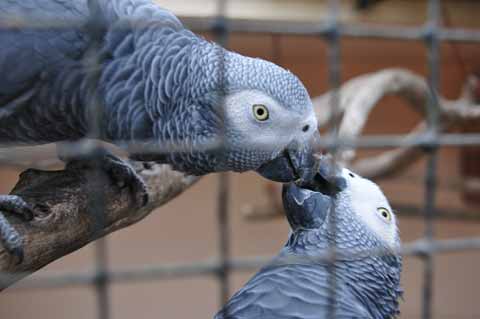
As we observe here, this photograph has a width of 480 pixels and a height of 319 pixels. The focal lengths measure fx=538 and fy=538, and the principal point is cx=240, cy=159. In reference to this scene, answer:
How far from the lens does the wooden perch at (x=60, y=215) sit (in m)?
0.73

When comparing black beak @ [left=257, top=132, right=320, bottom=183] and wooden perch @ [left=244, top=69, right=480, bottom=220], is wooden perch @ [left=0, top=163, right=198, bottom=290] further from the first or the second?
wooden perch @ [left=244, top=69, right=480, bottom=220]

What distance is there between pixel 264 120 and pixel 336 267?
0.25m

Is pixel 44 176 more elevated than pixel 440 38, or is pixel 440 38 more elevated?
pixel 440 38

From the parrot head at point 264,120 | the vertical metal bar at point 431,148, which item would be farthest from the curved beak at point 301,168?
the vertical metal bar at point 431,148

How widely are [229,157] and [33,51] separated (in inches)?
13.3

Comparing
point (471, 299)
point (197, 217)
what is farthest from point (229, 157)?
point (471, 299)

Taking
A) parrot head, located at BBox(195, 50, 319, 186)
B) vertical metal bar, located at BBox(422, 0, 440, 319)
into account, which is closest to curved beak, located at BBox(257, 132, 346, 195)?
parrot head, located at BBox(195, 50, 319, 186)

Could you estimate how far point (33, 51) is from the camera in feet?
2.66

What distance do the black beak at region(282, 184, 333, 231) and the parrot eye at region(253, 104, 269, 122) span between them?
0.43 feet

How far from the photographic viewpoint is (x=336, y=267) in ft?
2.67

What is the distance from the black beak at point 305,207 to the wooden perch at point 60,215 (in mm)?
290

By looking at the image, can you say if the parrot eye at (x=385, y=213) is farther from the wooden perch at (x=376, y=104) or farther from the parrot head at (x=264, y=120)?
the wooden perch at (x=376, y=104)

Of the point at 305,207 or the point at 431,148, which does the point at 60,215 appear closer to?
the point at 305,207

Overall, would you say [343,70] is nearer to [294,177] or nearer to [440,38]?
[294,177]
